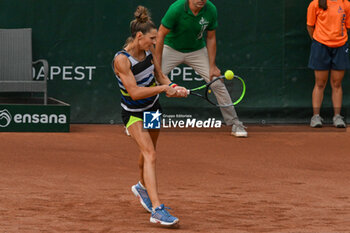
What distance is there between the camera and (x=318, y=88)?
10.2 meters

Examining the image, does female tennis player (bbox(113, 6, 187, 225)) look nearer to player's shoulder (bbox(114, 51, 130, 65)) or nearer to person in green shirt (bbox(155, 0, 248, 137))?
player's shoulder (bbox(114, 51, 130, 65))

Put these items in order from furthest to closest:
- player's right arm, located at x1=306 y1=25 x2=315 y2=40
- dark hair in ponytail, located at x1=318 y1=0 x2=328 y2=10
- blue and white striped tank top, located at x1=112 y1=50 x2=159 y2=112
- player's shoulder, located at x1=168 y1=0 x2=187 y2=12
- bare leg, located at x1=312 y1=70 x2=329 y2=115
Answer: bare leg, located at x1=312 y1=70 x2=329 y2=115, player's right arm, located at x1=306 y1=25 x2=315 y2=40, dark hair in ponytail, located at x1=318 y1=0 x2=328 y2=10, player's shoulder, located at x1=168 y1=0 x2=187 y2=12, blue and white striped tank top, located at x1=112 y1=50 x2=159 y2=112

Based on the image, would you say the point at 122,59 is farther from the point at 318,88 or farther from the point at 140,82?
the point at 318,88

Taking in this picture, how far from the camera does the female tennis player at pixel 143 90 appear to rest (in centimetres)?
552

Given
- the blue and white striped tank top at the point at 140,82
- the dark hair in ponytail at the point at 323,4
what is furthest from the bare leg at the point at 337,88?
Result: the blue and white striped tank top at the point at 140,82

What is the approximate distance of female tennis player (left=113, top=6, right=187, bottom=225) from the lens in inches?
217

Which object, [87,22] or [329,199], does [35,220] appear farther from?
[87,22]

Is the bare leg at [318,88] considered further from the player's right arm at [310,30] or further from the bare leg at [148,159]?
the bare leg at [148,159]

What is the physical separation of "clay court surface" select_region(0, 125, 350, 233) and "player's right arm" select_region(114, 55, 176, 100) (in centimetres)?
89

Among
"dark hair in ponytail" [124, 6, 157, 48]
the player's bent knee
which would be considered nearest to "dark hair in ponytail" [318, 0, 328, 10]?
"dark hair in ponytail" [124, 6, 157, 48]

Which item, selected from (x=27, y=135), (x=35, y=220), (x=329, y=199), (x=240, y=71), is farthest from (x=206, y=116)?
(x=35, y=220)

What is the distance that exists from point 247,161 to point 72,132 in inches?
96.1

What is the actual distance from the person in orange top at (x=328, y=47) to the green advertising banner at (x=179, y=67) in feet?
0.97

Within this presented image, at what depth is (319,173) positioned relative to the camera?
7.66m
